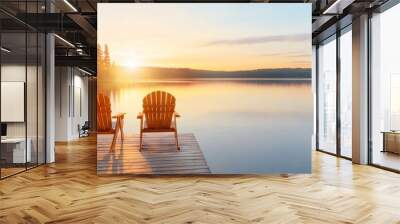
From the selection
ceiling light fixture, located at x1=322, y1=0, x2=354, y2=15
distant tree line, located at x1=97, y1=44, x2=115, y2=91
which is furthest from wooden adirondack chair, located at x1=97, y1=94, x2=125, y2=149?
ceiling light fixture, located at x1=322, y1=0, x2=354, y2=15

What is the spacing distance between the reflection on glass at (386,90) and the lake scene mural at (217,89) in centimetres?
176

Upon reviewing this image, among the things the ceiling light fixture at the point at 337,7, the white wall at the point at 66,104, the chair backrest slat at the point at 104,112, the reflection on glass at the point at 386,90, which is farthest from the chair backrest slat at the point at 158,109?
the white wall at the point at 66,104

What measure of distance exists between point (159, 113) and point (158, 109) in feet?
0.22

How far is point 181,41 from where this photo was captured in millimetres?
5770

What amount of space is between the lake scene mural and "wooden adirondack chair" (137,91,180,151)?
2 cm

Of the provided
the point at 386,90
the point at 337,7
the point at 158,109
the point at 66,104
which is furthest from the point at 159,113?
the point at 66,104

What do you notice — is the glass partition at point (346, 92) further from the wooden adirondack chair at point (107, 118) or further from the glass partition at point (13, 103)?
the glass partition at point (13, 103)

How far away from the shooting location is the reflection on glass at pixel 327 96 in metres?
8.89

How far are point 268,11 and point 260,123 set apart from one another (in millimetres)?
1736

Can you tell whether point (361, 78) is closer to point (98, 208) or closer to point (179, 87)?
point (179, 87)

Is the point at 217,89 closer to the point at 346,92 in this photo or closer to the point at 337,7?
the point at 337,7

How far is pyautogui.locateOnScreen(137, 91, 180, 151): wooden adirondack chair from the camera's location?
577 cm

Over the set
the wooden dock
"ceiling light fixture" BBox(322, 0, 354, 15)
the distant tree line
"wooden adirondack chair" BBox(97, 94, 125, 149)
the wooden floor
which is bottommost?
the wooden floor

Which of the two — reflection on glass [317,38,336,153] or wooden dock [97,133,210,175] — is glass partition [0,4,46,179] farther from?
reflection on glass [317,38,336,153]
